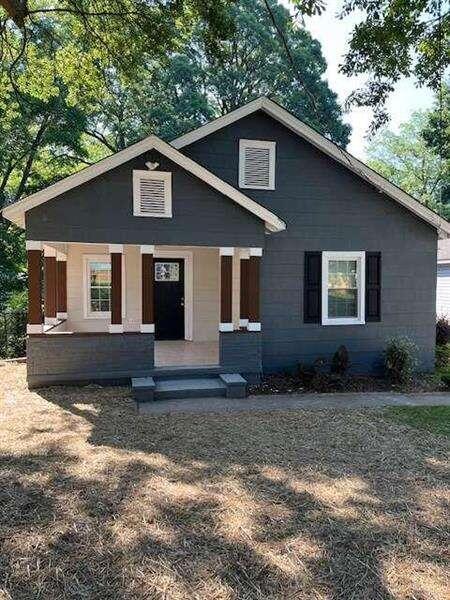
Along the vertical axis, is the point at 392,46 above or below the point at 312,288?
above

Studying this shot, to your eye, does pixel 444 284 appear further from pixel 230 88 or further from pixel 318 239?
pixel 230 88

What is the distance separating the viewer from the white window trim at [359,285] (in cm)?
1002

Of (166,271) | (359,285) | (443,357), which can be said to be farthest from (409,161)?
(166,271)

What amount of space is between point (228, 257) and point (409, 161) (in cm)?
3250

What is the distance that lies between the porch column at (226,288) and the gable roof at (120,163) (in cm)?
97

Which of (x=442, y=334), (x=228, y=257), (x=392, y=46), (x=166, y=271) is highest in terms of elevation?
(x=392, y=46)

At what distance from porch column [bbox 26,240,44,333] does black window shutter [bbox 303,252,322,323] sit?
17.8 feet

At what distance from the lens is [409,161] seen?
118 feet

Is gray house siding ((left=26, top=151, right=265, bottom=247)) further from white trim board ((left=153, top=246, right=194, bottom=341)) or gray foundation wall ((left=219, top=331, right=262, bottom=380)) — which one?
white trim board ((left=153, top=246, right=194, bottom=341))

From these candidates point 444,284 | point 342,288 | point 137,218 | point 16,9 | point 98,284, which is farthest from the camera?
point 444,284

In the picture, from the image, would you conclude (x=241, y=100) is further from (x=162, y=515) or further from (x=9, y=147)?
(x=162, y=515)

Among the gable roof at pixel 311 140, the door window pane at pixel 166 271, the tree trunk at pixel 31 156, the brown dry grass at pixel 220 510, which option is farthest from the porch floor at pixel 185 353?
the tree trunk at pixel 31 156

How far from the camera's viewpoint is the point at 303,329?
995 cm

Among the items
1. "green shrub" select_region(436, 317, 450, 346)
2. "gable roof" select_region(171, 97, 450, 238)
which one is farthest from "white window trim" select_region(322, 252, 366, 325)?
"green shrub" select_region(436, 317, 450, 346)
